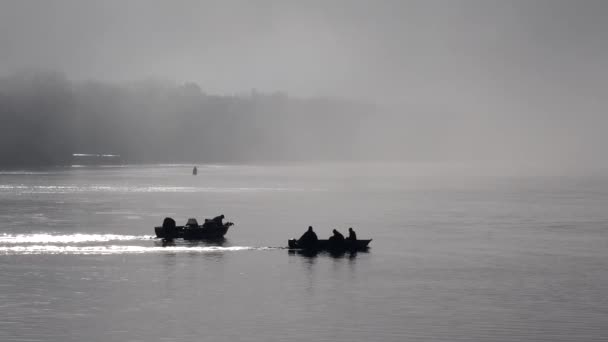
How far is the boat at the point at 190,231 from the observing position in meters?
86.3

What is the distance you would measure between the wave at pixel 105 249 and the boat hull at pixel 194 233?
188 inches

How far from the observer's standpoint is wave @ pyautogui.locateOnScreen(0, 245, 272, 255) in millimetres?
77125

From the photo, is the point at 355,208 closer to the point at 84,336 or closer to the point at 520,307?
the point at 520,307

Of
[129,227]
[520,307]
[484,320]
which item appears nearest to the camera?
[484,320]

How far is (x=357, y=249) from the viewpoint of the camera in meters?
79.3

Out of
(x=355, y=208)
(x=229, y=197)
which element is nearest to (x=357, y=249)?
(x=355, y=208)

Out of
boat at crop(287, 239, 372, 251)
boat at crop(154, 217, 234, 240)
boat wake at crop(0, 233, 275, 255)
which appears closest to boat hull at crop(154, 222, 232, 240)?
boat at crop(154, 217, 234, 240)

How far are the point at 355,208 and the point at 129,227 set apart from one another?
197ft

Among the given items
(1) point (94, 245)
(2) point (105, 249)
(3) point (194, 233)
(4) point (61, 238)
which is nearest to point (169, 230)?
(3) point (194, 233)

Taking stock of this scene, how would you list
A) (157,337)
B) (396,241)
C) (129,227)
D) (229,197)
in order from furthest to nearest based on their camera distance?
(229,197) → (129,227) → (396,241) → (157,337)

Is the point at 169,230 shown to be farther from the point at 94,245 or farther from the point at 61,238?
the point at 61,238

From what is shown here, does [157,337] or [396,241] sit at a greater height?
[396,241]

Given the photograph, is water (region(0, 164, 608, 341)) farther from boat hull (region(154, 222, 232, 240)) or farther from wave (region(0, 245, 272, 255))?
boat hull (region(154, 222, 232, 240))

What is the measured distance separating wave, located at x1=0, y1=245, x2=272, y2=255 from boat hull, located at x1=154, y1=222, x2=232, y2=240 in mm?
4763
